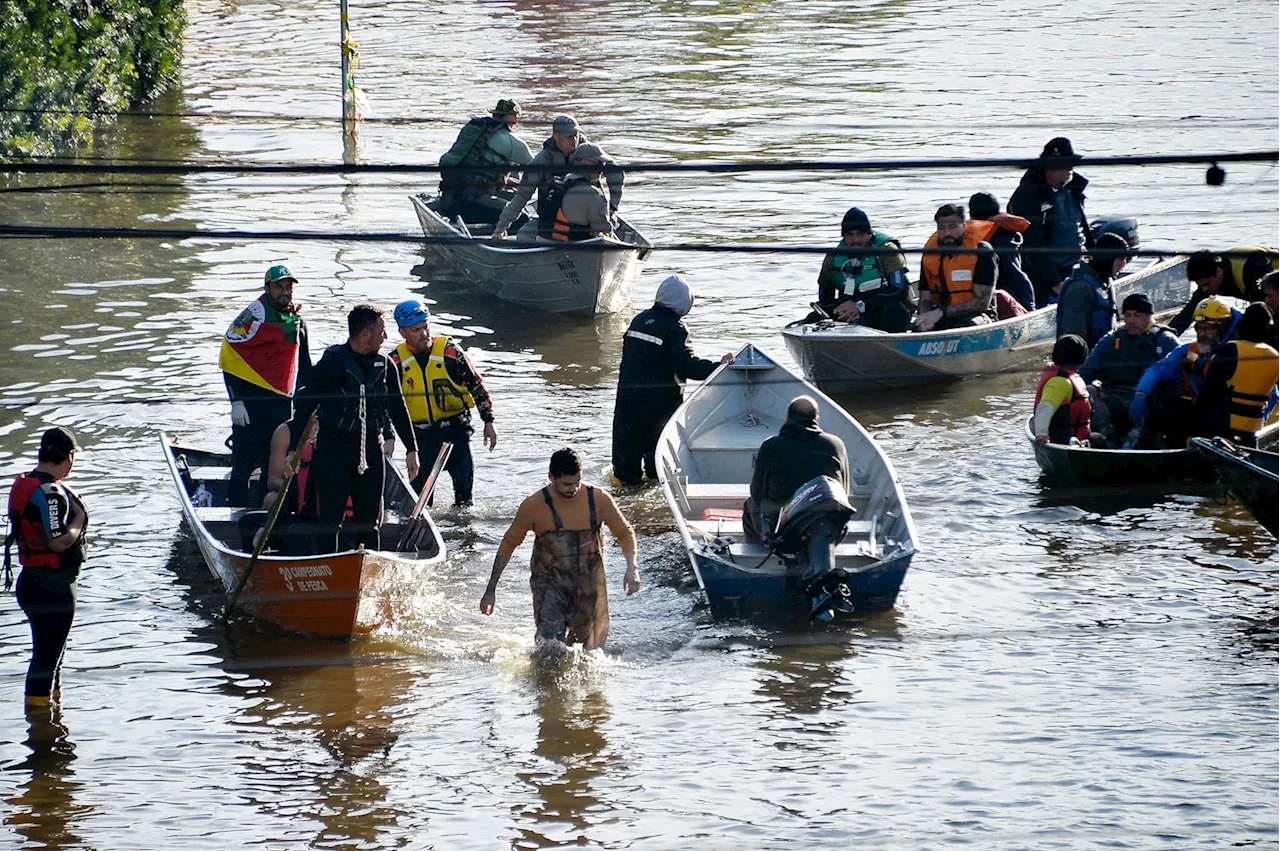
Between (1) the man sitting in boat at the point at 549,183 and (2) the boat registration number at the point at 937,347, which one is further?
(1) the man sitting in boat at the point at 549,183

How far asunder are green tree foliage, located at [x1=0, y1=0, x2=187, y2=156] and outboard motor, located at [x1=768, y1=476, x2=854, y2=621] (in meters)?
15.5

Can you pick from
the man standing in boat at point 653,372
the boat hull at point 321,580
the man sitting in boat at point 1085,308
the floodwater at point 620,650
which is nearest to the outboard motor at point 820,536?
the floodwater at point 620,650

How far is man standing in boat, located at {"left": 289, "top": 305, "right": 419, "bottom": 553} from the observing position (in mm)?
9766

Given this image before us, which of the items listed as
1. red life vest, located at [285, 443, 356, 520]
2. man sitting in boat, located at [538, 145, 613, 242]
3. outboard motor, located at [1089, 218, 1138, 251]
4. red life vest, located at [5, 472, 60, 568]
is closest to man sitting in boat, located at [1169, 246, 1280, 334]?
outboard motor, located at [1089, 218, 1138, 251]

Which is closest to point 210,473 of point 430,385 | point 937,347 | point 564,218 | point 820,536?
point 430,385

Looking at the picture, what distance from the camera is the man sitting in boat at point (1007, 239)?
14.7 metres

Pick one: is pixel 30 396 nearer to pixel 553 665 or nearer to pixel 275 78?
pixel 553 665

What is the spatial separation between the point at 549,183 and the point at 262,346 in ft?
19.8

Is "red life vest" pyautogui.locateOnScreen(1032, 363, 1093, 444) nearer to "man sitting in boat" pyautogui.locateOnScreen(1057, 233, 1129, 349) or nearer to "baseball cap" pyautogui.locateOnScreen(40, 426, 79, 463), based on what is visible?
"man sitting in boat" pyautogui.locateOnScreen(1057, 233, 1129, 349)

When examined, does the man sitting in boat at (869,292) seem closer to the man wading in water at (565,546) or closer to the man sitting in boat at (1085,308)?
the man sitting in boat at (1085,308)

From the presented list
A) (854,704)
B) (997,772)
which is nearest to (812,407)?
(854,704)

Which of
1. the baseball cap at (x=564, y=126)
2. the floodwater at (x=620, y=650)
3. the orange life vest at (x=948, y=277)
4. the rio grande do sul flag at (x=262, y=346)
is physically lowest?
the floodwater at (x=620, y=650)

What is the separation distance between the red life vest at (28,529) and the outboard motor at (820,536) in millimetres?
4292

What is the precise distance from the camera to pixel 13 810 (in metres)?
8.39
